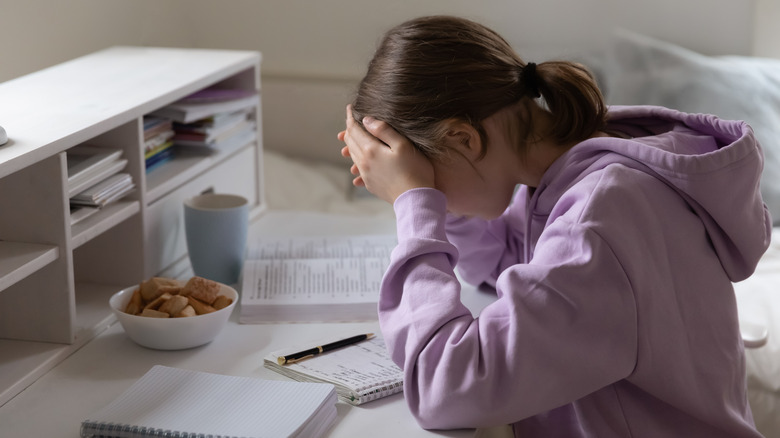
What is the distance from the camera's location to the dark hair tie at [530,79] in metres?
1.01

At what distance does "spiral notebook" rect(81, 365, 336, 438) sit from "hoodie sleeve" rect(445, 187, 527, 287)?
1.33ft

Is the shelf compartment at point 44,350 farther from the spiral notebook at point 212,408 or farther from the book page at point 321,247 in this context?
the book page at point 321,247

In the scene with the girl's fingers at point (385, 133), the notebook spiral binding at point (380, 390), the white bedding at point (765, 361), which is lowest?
the white bedding at point (765, 361)

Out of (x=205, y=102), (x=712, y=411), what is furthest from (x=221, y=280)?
(x=712, y=411)

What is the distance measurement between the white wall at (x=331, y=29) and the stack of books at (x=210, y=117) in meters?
0.51

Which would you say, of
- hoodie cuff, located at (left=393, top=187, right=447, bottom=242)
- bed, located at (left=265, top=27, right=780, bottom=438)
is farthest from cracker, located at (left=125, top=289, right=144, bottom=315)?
bed, located at (left=265, top=27, right=780, bottom=438)

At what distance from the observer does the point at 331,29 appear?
7.54ft

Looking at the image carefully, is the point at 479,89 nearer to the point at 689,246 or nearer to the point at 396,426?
the point at 689,246

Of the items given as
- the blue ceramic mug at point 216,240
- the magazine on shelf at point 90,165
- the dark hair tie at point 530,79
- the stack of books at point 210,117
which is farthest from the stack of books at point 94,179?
the dark hair tie at point 530,79

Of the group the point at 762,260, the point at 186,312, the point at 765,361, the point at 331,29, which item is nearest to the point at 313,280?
the point at 186,312

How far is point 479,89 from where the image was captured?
38.3 inches

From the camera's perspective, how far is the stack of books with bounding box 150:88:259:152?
55.3 inches

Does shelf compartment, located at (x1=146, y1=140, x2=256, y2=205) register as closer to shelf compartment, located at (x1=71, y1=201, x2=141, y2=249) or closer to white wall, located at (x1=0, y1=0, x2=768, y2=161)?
shelf compartment, located at (x1=71, y1=201, x2=141, y2=249)

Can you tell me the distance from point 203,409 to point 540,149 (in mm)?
506
